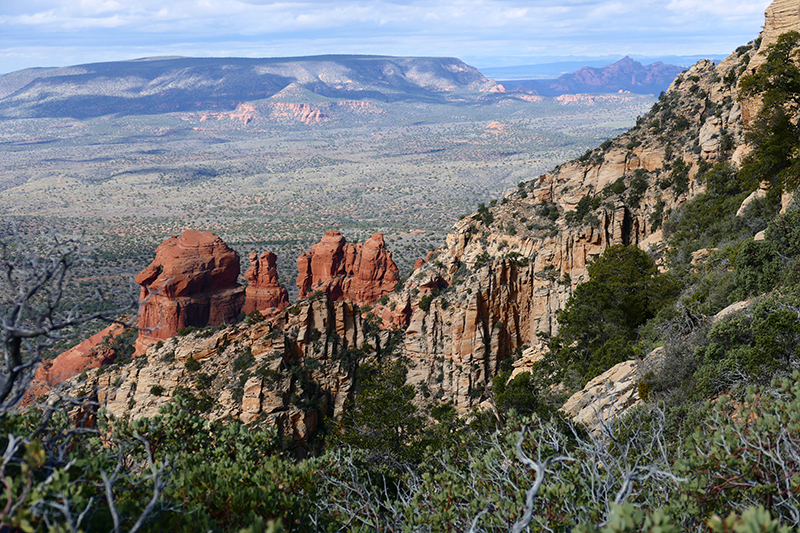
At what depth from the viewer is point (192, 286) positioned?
183ft

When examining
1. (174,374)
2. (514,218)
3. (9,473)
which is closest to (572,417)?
(9,473)

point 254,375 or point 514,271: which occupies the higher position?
point 514,271

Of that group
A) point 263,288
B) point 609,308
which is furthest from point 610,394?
point 263,288

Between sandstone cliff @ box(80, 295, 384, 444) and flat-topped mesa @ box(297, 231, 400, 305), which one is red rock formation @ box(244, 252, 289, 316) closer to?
flat-topped mesa @ box(297, 231, 400, 305)

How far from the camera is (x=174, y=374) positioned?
88.1 feet

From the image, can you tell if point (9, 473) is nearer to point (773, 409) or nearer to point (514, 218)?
point (773, 409)

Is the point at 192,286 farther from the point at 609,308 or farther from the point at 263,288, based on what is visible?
the point at 609,308

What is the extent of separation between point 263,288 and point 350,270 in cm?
900

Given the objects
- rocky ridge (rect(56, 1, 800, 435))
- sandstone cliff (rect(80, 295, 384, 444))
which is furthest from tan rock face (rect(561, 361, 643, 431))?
sandstone cliff (rect(80, 295, 384, 444))

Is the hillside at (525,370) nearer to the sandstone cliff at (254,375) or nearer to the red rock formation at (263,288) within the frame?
the sandstone cliff at (254,375)

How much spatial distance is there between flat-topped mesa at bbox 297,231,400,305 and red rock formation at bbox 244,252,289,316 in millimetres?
2556

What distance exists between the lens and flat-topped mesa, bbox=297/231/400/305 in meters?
55.8

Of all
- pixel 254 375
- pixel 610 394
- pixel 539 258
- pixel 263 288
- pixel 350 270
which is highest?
pixel 539 258

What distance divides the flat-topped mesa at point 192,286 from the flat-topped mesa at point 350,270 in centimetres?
756
